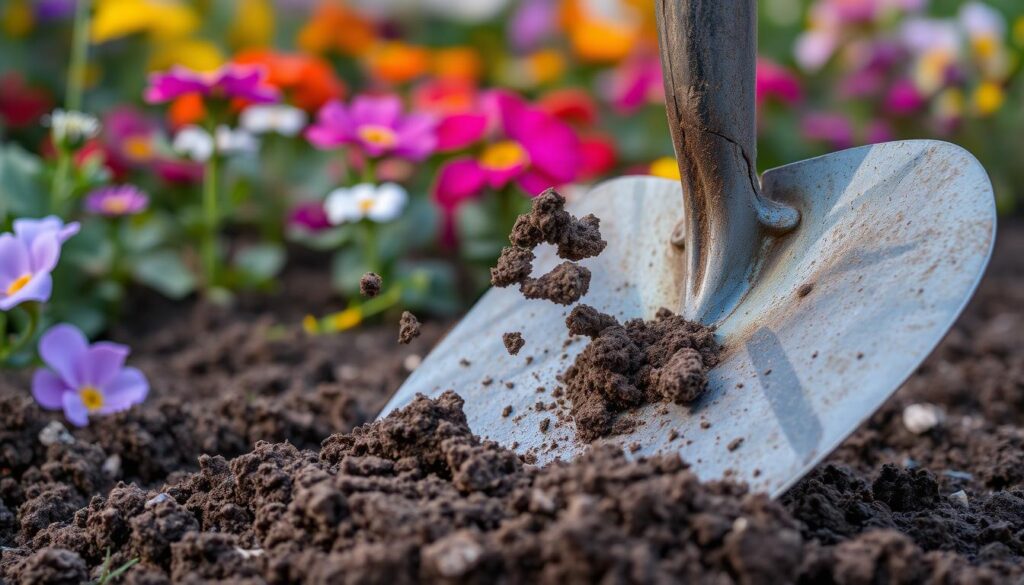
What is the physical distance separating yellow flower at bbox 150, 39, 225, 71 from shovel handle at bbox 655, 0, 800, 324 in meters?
2.11

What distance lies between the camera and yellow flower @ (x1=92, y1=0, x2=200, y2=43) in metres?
2.62

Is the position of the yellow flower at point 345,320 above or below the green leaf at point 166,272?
above

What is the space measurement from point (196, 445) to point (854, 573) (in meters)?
0.98

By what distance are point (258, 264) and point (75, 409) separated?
917 mm

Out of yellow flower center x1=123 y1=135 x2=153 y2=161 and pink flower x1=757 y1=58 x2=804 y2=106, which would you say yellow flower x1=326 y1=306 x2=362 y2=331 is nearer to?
yellow flower center x1=123 y1=135 x2=153 y2=161

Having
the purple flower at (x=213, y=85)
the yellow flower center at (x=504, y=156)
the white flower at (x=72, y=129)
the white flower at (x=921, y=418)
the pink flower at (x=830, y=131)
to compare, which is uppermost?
the pink flower at (x=830, y=131)

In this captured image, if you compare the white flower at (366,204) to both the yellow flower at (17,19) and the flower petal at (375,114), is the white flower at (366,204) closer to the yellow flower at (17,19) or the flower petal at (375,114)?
the flower petal at (375,114)

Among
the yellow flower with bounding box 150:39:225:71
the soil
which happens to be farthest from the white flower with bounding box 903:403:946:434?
the yellow flower with bounding box 150:39:225:71

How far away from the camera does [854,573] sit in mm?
923

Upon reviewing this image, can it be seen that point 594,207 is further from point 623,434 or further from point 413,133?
point 413,133

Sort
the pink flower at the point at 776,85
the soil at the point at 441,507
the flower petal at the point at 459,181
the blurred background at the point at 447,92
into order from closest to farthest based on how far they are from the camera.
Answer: the soil at the point at 441,507, the flower petal at the point at 459,181, the blurred background at the point at 447,92, the pink flower at the point at 776,85

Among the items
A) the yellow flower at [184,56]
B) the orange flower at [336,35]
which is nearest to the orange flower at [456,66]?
the orange flower at [336,35]

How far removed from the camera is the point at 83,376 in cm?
164

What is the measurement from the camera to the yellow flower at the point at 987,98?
290 centimetres
